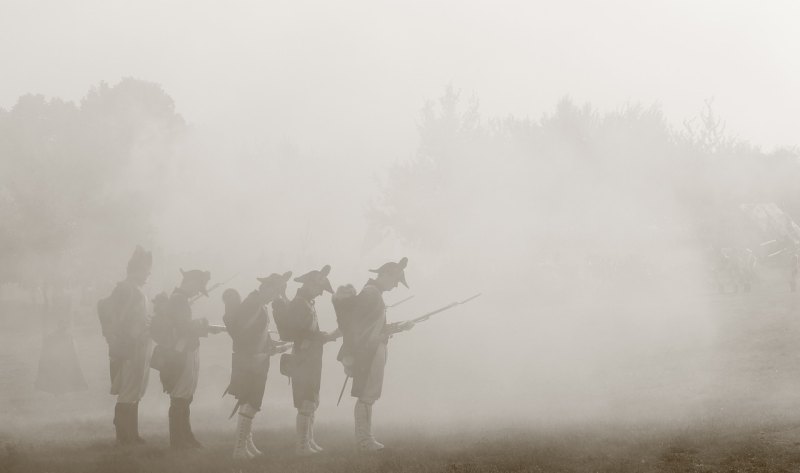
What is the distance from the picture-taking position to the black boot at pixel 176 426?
13664 mm

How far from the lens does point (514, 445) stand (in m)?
12.3

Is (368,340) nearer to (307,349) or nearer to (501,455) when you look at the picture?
(307,349)

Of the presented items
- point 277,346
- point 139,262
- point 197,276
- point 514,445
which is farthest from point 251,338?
point 514,445

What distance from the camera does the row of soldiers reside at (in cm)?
1303

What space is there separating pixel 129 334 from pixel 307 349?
3.49 metres

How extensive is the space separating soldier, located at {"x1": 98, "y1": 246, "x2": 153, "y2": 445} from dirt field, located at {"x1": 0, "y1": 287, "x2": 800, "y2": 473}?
82 centimetres

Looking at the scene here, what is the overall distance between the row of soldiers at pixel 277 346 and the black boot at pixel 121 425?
0.6 inches

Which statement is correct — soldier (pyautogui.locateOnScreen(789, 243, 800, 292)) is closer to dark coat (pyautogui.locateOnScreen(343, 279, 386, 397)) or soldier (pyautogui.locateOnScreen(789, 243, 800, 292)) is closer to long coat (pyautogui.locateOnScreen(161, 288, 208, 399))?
dark coat (pyautogui.locateOnScreen(343, 279, 386, 397))

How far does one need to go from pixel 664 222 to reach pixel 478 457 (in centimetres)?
2836

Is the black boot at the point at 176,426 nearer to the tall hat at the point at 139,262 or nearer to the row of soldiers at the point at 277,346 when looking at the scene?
the row of soldiers at the point at 277,346

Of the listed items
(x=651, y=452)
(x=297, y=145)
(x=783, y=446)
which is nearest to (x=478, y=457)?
(x=651, y=452)

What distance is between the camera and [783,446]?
1155 centimetres

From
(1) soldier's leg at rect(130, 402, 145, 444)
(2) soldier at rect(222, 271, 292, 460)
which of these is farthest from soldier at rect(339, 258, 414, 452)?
(1) soldier's leg at rect(130, 402, 145, 444)

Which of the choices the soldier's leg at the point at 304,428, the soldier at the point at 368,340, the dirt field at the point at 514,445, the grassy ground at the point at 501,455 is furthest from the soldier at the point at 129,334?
the soldier at the point at 368,340
